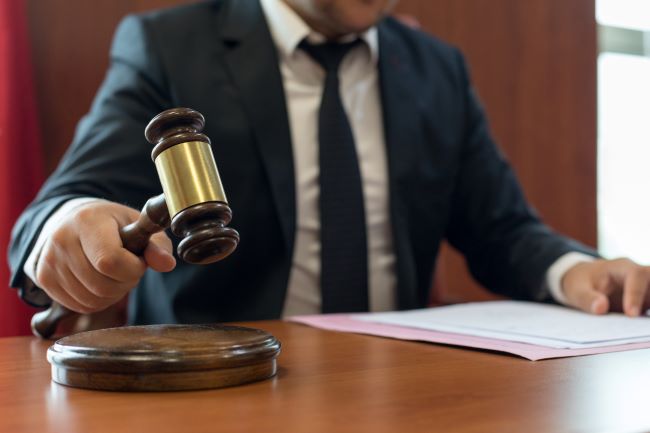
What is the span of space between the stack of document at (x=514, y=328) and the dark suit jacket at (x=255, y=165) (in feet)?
0.94

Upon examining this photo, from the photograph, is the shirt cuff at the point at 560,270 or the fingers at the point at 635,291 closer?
the fingers at the point at 635,291

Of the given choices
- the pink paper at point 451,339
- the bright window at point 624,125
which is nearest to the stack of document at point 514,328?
the pink paper at point 451,339

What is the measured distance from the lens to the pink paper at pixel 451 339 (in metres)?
0.80

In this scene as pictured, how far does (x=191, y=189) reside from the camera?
0.67 meters

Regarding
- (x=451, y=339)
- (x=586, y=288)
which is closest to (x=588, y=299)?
(x=586, y=288)

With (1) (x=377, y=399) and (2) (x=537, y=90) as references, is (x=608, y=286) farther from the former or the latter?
(2) (x=537, y=90)

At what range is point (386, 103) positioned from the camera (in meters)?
1.64

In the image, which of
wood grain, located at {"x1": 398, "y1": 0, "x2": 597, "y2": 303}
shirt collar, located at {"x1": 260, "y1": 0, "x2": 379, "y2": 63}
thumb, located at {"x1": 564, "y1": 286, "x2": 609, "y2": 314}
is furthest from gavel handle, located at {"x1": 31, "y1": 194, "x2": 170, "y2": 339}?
wood grain, located at {"x1": 398, "y1": 0, "x2": 597, "y2": 303}

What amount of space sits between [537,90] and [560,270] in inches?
52.5

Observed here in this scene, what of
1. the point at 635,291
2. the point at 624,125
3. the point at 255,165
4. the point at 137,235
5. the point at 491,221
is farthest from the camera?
the point at 624,125

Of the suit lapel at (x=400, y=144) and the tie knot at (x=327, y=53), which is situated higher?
the tie knot at (x=327, y=53)

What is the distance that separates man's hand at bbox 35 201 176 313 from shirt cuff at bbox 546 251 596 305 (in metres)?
0.72

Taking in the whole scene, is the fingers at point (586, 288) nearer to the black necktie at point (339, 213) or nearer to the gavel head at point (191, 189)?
→ the black necktie at point (339, 213)

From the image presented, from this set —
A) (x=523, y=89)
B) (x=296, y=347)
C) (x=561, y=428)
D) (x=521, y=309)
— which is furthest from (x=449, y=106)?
(x=561, y=428)
